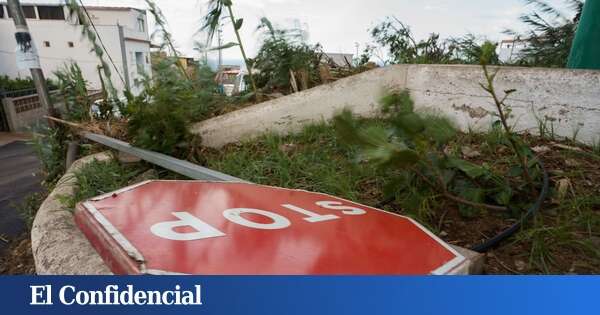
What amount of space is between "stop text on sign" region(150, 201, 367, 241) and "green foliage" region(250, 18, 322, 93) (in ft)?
7.68

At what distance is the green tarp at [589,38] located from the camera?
2348 mm

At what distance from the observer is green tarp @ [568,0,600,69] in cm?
235

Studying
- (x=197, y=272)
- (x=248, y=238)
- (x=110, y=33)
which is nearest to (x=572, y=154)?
(x=248, y=238)

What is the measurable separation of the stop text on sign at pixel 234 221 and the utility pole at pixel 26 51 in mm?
3279

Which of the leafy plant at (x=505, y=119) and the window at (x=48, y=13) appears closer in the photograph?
the leafy plant at (x=505, y=119)

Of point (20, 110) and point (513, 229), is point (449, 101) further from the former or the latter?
point (20, 110)

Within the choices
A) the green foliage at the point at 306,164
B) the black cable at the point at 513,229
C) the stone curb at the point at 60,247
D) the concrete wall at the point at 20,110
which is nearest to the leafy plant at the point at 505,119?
the black cable at the point at 513,229

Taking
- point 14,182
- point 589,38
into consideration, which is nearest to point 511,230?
point 589,38

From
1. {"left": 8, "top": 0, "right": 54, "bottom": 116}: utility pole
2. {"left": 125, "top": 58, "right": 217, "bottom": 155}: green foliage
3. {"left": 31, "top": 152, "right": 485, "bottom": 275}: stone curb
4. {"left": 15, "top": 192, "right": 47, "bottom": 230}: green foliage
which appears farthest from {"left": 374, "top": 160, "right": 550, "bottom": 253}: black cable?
{"left": 8, "top": 0, "right": 54, "bottom": 116}: utility pole

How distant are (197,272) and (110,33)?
22.0 meters

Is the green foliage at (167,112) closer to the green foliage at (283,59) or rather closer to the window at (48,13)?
the green foliage at (283,59)

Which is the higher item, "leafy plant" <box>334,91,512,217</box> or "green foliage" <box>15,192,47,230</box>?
"leafy plant" <box>334,91,512,217</box>

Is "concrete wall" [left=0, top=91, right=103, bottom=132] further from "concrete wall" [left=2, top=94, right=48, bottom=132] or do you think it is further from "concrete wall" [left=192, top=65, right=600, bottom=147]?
"concrete wall" [left=192, top=65, right=600, bottom=147]

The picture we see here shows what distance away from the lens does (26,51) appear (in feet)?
10.7
